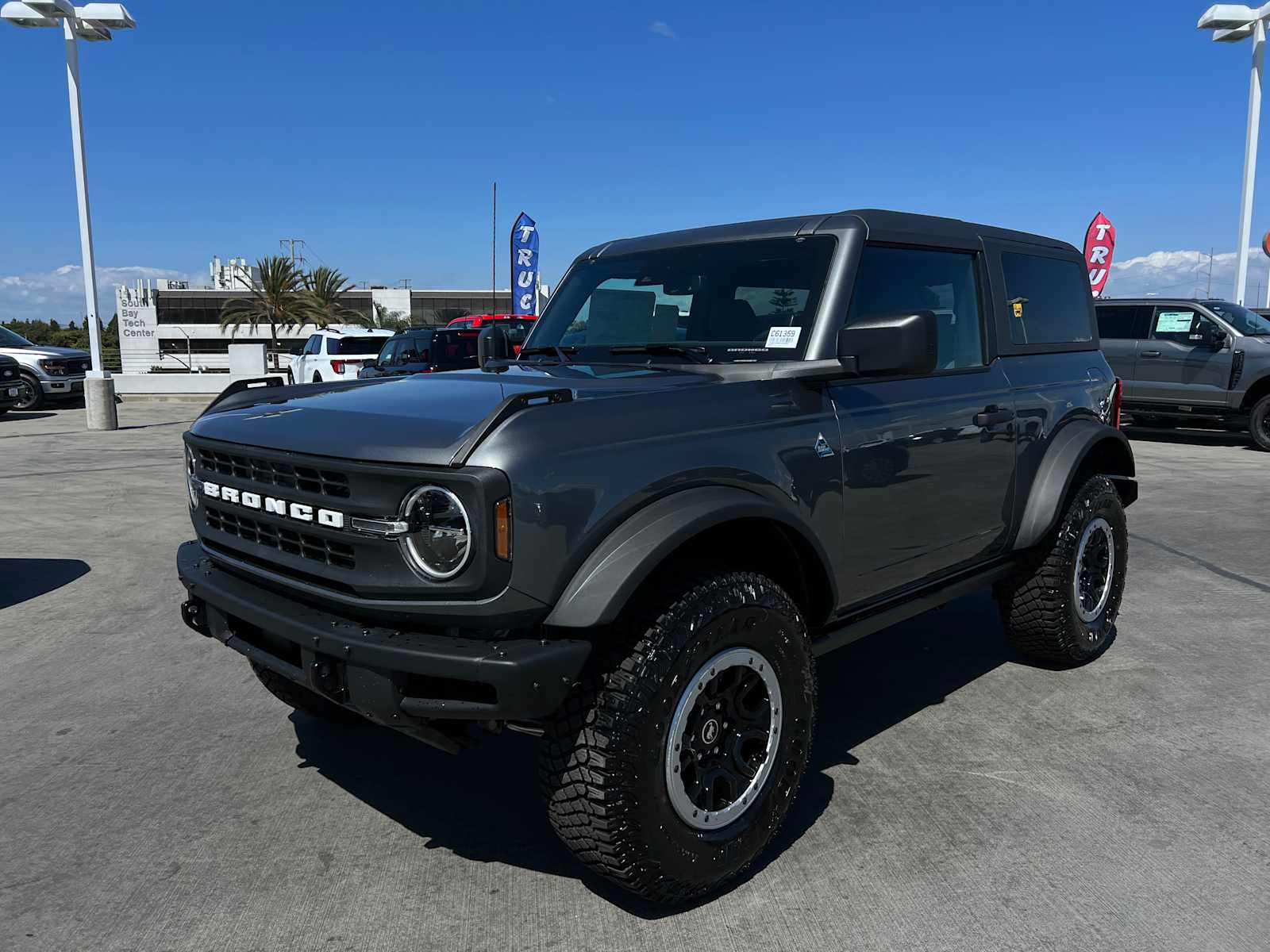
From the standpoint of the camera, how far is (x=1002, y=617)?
4.63 m

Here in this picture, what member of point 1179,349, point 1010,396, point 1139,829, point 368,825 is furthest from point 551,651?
point 1179,349

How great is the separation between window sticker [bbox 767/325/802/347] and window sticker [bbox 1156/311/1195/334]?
42.7 feet

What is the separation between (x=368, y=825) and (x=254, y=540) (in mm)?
1045

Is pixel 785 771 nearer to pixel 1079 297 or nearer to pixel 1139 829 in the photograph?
pixel 1139 829

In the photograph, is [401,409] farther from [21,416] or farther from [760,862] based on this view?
[21,416]

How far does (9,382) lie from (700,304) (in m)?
20.5

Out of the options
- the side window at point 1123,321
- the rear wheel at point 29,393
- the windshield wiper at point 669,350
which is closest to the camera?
the windshield wiper at point 669,350

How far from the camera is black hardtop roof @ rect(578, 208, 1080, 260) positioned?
357cm

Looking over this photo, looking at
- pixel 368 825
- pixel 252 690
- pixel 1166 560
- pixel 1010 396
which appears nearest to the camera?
pixel 368 825

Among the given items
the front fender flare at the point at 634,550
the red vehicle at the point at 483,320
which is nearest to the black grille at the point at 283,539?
the front fender flare at the point at 634,550

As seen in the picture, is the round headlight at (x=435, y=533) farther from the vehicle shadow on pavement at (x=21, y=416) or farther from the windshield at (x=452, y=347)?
the vehicle shadow on pavement at (x=21, y=416)

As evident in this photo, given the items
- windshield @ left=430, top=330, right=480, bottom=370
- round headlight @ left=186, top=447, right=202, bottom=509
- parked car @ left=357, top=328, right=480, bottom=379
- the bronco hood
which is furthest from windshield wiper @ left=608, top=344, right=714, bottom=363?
windshield @ left=430, top=330, right=480, bottom=370

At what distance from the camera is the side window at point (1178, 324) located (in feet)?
45.4

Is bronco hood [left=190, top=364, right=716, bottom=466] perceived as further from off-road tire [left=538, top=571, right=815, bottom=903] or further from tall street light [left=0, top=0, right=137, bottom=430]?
tall street light [left=0, top=0, right=137, bottom=430]
